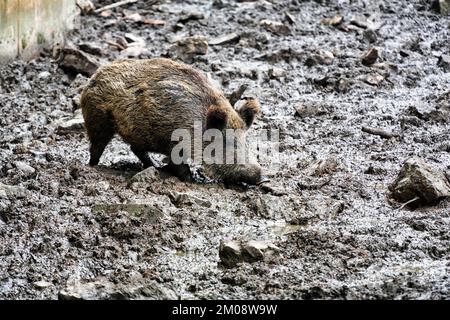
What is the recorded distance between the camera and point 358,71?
1040 cm

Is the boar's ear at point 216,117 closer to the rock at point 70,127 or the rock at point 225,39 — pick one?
the rock at point 70,127

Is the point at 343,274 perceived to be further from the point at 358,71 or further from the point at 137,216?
the point at 358,71

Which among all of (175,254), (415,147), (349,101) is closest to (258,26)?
(349,101)

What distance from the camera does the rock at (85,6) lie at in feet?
39.8

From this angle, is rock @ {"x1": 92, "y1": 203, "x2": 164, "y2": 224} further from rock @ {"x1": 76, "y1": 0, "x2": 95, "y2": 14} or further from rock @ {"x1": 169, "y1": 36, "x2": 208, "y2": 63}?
rock @ {"x1": 76, "y1": 0, "x2": 95, "y2": 14}

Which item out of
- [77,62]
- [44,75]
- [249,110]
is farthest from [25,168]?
[77,62]

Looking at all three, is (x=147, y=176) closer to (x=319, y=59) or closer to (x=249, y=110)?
(x=249, y=110)

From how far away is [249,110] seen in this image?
24.6ft

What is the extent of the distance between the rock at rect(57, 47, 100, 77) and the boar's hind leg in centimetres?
257

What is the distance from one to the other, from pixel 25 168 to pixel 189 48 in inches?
158

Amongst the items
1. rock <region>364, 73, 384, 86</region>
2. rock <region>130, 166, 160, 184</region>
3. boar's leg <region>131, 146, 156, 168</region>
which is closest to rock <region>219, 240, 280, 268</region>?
rock <region>130, 166, 160, 184</region>

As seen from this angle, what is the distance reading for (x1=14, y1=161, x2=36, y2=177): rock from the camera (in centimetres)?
724

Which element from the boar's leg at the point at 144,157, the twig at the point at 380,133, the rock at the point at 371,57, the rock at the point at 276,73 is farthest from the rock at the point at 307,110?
the boar's leg at the point at 144,157

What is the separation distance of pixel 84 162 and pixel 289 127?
2.08m
